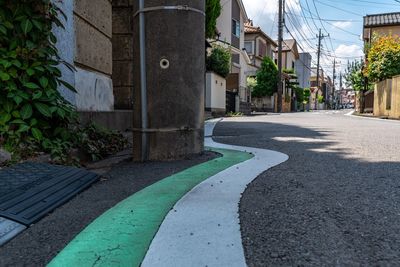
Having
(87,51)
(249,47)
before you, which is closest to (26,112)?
(87,51)

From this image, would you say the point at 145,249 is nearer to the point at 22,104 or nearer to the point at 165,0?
the point at 22,104

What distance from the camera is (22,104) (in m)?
4.04

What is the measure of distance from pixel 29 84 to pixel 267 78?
1469 inches

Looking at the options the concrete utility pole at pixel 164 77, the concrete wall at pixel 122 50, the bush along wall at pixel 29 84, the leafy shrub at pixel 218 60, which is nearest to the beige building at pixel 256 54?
the leafy shrub at pixel 218 60

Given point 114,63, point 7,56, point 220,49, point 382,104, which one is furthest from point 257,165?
point 382,104

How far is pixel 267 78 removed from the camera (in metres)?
40.1

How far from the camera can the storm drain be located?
2691mm

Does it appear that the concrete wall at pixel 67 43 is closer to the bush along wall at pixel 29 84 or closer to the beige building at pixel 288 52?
the bush along wall at pixel 29 84

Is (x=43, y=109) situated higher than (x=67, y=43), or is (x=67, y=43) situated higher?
(x=67, y=43)

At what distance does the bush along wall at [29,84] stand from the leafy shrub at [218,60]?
15.5 metres

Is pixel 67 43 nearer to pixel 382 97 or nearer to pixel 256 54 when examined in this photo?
pixel 382 97

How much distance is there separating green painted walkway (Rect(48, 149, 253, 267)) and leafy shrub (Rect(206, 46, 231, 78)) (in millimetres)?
16613

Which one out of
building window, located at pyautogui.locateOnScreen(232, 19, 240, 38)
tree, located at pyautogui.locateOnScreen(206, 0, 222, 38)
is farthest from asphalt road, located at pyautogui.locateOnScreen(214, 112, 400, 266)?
building window, located at pyautogui.locateOnScreen(232, 19, 240, 38)

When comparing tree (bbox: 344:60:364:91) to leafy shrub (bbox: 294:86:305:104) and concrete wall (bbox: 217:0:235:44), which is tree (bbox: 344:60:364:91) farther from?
leafy shrub (bbox: 294:86:305:104)
